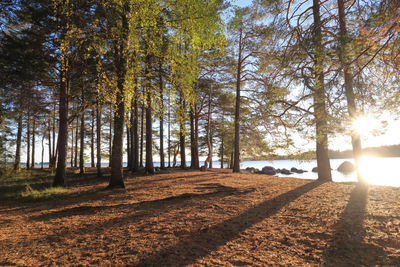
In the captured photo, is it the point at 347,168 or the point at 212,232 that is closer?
the point at 212,232

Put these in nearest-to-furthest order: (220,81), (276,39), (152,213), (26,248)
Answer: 1. (26,248)
2. (152,213)
3. (276,39)
4. (220,81)

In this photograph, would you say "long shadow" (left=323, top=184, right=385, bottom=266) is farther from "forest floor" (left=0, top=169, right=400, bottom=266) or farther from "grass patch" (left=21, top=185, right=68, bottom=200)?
"grass patch" (left=21, top=185, right=68, bottom=200)

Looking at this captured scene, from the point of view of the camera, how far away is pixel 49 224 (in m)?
3.85

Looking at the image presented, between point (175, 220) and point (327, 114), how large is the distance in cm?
639

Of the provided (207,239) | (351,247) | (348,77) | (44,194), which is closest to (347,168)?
(348,77)

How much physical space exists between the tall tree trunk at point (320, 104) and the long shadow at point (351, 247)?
148 inches

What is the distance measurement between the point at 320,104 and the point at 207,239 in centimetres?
624

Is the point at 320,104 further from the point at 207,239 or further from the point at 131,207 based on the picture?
the point at 131,207

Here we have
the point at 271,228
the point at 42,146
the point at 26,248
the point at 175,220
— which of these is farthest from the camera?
the point at 42,146

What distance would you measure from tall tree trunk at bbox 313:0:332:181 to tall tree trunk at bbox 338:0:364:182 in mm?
562

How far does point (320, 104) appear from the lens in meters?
6.67

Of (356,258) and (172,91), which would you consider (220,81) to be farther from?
(356,258)

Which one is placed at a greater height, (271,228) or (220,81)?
(220,81)

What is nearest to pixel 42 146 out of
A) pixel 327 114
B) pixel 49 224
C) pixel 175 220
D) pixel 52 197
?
pixel 52 197
